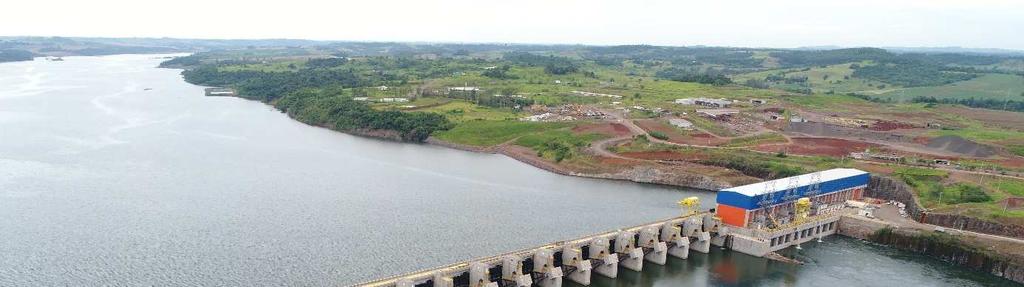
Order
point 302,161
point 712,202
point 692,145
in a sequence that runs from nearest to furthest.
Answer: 1. point 712,202
2. point 302,161
3. point 692,145

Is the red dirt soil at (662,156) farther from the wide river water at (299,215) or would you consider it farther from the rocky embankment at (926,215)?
the rocky embankment at (926,215)

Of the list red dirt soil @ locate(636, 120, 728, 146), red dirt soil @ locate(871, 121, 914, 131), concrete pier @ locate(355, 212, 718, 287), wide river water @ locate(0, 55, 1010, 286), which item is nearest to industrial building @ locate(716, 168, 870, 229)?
concrete pier @ locate(355, 212, 718, 287)

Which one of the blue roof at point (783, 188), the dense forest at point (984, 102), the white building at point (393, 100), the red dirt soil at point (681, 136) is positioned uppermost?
the blue roof at point (783, 188)

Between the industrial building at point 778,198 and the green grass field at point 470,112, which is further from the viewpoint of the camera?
the green grass field at point 470,112

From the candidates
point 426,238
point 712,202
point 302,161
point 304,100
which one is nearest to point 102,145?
point 302,161

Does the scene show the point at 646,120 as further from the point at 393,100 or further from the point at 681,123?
the point at 393,100

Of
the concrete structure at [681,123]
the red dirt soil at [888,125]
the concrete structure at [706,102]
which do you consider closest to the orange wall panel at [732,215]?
the concrete structure at [681,123]

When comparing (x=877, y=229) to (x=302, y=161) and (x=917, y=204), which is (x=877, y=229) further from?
(x=302, y=161)

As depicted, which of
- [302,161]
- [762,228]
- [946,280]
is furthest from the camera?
[302,161]
